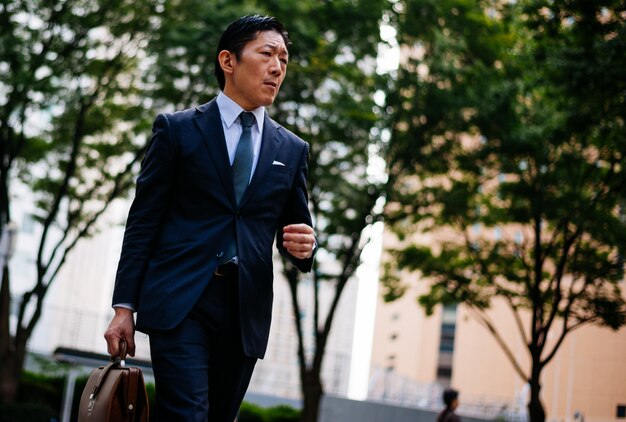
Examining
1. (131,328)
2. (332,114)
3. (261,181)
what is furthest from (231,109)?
(332,114)

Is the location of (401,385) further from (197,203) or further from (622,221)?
(197,203)

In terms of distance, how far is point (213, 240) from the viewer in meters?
2.85

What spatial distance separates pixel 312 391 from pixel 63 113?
6196 millimetres

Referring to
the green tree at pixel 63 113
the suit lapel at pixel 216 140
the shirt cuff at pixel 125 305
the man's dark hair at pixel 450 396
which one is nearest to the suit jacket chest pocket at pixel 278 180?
the suit lapel at pixel 216 140

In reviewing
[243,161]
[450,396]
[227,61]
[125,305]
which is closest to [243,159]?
[243,161]

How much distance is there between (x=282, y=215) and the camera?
315cm

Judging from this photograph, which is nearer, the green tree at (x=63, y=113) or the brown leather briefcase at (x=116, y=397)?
the brown leather briefcase at (x=116, y=397)

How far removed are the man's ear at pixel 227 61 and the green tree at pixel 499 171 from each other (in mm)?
10606

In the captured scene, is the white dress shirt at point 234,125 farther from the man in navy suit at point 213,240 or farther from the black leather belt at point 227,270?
the black leather belt at point 227,270

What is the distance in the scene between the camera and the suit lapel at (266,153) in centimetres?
297

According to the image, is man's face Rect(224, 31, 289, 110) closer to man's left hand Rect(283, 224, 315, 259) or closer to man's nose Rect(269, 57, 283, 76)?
man's nose Rect(269, 57, 283, 76)

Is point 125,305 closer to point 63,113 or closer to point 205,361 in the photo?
point 205,361

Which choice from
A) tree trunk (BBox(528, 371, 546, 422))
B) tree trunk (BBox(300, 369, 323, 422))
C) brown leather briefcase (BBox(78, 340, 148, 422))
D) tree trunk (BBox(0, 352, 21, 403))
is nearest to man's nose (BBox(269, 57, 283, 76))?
brown leather briefcase (BBox(78, 340, 148, 422))

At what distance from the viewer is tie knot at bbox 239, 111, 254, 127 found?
306 cm
